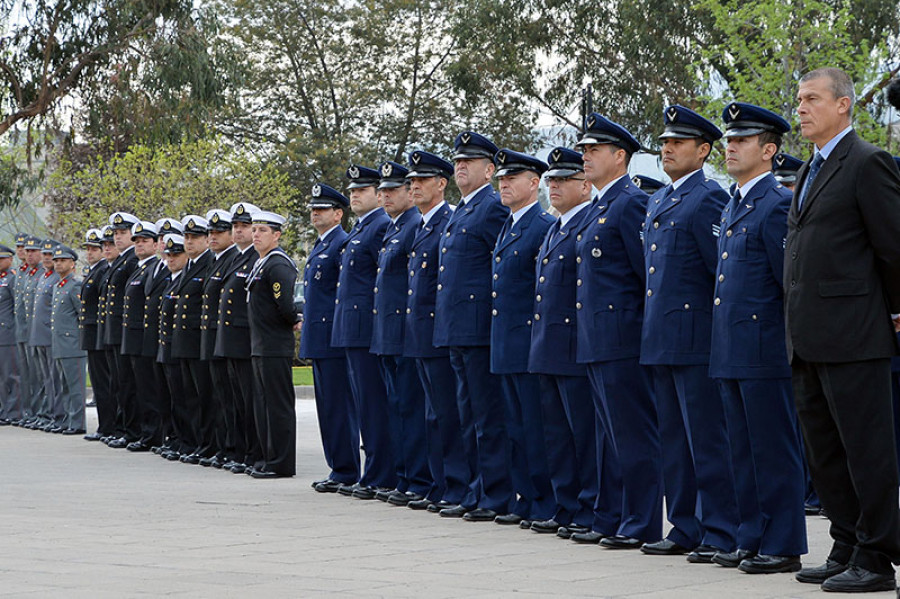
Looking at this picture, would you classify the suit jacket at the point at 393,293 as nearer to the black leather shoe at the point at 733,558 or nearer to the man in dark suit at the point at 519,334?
the man in dark suit at the point at 519,334

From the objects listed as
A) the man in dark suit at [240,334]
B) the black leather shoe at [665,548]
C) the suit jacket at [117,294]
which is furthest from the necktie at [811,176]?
the suit jacket at [117,294]

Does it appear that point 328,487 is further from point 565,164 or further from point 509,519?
point 565,164

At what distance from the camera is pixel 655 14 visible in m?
34.1

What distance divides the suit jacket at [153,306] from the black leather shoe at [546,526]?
7125 mm

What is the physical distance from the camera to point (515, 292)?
934 cm

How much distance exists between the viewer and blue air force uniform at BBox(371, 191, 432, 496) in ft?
34.6

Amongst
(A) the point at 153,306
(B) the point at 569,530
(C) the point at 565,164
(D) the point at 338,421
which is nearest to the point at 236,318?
(D) the point at 338,421

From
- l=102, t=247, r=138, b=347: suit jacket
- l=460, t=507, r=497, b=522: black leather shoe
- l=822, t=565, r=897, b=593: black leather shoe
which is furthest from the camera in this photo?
l=102, t=247, r=138, b=347: suit jacket

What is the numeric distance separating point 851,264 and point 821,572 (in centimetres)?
141

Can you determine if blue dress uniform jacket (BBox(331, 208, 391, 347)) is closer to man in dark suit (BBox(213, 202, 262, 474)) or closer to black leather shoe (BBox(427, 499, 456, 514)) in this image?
black leather shoe (BBox(427, 499, 456, 514))

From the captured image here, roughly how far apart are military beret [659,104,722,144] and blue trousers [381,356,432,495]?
3.25 m

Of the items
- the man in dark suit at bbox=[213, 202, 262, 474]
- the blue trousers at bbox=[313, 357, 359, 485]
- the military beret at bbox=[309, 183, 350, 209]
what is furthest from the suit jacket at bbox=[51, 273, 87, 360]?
the blue trousers at bbox=[313, 357, 359, 485]

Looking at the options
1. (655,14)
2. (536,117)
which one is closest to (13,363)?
(655,14)

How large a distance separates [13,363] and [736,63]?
16.4 m
